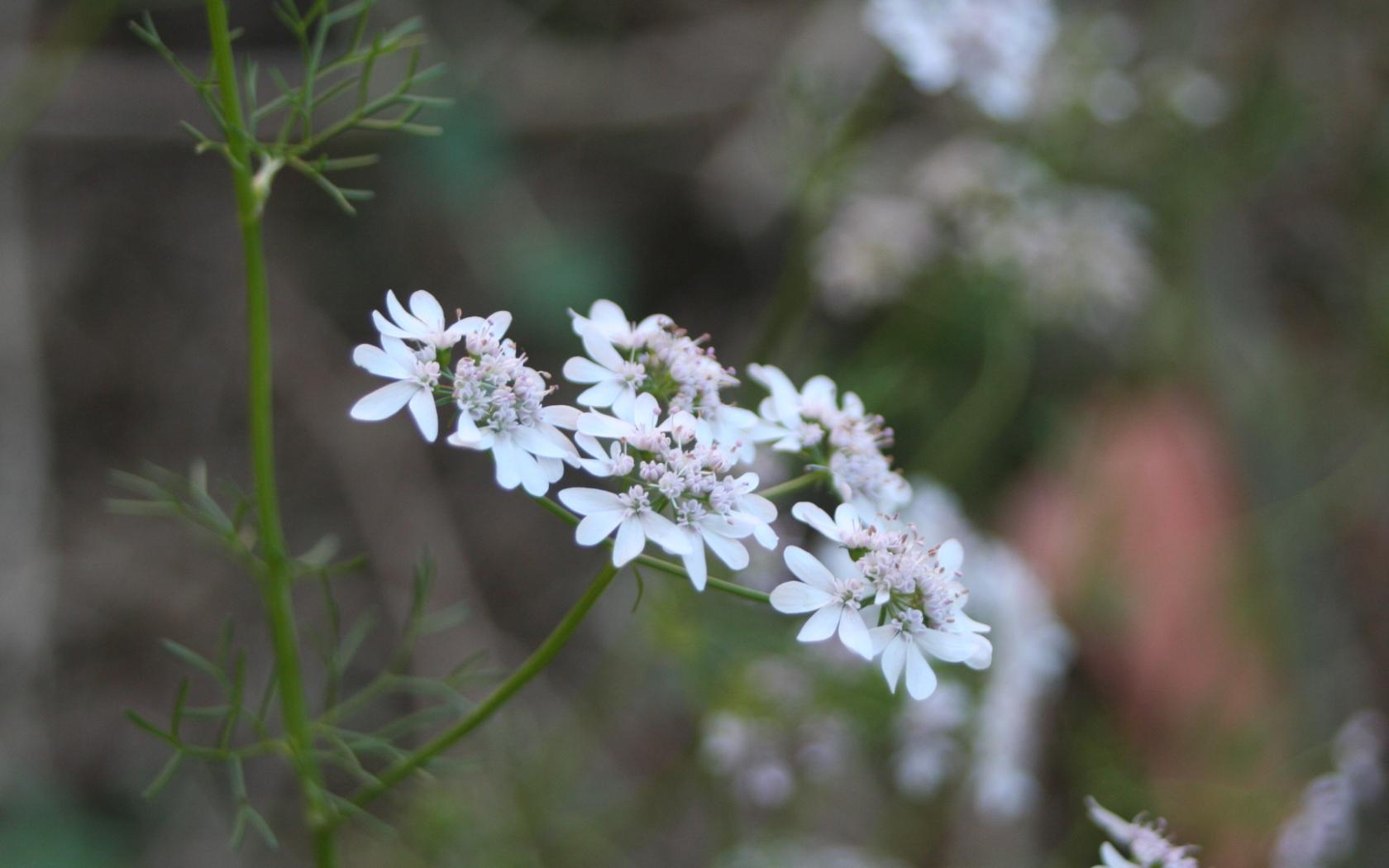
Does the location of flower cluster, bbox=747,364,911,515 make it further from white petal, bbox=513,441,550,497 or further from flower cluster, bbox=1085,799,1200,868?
flower cluster, bbox=1085,799,1200,868

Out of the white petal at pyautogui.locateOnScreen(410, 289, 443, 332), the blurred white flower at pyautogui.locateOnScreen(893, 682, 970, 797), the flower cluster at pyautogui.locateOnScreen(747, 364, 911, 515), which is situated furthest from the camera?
the blurred white flower at pyautogui.locateOnScreen(893, 682, 970, 797)

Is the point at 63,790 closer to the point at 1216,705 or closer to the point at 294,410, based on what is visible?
the point at 294,410

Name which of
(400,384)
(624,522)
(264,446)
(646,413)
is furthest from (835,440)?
(264,446)

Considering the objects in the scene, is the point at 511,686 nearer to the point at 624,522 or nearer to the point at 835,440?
the point at 624,522

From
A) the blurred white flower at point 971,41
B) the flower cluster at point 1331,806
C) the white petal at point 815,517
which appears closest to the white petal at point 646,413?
the white petal at point 815,517

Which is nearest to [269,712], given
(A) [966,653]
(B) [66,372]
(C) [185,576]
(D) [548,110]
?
(C) [185,576]

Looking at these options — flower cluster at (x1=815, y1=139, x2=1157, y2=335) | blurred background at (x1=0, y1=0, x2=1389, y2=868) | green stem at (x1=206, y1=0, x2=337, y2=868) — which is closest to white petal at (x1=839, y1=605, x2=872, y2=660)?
green stem at (x1=206, y1=0, x2=337, y2=868)
